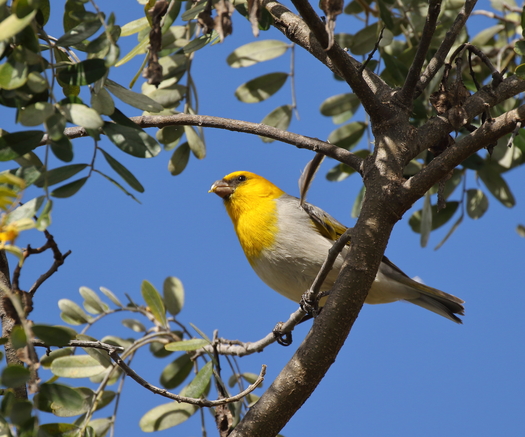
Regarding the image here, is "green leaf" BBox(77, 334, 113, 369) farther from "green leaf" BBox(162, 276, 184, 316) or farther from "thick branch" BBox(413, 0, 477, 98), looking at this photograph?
"thick branch" BBox(413, 0, 477, 98)

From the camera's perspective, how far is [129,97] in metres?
2.08

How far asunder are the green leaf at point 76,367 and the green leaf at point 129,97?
1178mm

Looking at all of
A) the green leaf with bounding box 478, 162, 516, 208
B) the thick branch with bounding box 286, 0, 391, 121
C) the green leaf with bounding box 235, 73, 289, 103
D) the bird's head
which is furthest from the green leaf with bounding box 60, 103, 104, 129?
the green leaf with bounding box 478, 162, 516, 208

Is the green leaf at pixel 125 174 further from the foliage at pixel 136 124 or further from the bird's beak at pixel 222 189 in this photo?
the bird's beak at pixel 222 189

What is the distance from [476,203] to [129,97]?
3.05 m

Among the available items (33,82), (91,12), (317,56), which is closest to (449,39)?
(317,56)

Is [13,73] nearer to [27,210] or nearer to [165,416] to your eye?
[27,210]

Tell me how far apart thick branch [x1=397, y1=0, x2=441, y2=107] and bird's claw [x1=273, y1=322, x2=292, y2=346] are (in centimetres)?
131

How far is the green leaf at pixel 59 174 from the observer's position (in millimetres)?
1707

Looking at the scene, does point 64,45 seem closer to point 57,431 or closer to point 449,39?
point 57,431

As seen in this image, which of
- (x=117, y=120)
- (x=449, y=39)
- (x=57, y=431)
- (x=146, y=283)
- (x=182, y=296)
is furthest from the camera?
(x=182, y=296)

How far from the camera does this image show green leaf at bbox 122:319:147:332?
4.03 metres

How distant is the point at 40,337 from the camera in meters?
1.72

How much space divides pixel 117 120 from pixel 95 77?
0.64 ft
